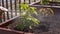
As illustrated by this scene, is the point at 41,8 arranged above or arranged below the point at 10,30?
above

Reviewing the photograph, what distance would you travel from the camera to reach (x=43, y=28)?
1359mm

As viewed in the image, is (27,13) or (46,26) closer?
(27,13)

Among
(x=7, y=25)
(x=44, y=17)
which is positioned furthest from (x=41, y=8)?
(x=7, y=25)

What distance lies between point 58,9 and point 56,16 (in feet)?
0.27

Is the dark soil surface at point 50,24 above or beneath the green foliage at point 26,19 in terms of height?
beneath

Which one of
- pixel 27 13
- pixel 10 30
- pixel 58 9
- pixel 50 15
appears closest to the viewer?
pixel 10 30

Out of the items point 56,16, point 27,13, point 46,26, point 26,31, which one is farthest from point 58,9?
point 26,31

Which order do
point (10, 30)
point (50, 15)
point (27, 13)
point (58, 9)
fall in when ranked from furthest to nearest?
1. point (50, 15)
2. point (58, 9)
3. point (27, 13)
4. point (10, 30)

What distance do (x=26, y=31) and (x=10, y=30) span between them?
0.13 meters

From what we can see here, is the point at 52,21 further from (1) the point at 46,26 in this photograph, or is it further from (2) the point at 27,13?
(2) the point at 27,13

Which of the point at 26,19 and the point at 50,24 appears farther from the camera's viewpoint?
the point at 50,24

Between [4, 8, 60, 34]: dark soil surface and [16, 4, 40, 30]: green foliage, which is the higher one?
[16, 4, 40, 30]: green foliage

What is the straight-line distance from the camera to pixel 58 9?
1413 millimetres

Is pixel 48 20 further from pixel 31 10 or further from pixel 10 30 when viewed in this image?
pixel 10 30
